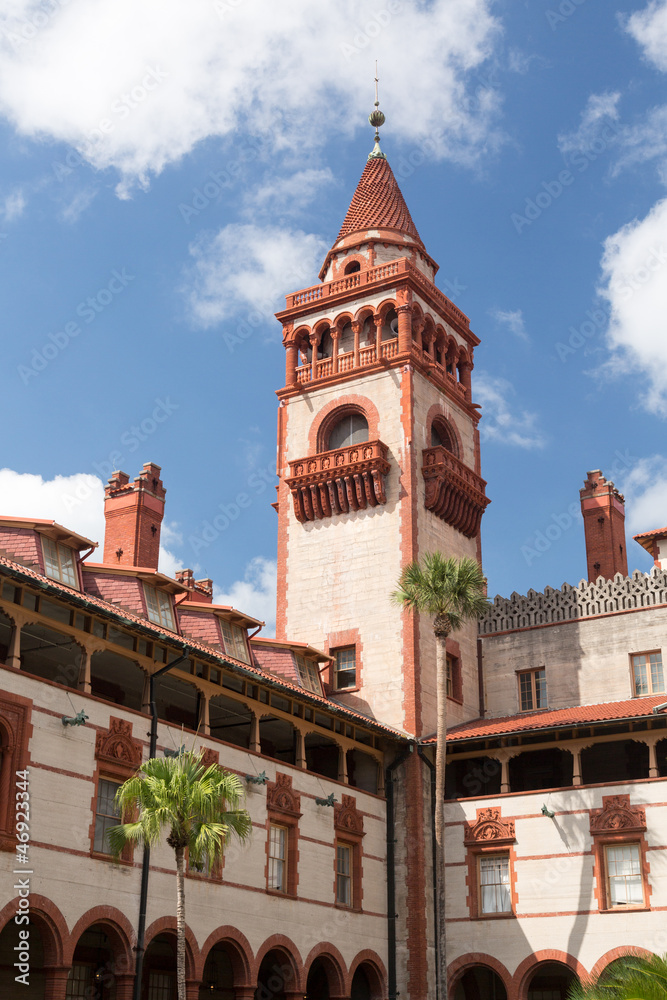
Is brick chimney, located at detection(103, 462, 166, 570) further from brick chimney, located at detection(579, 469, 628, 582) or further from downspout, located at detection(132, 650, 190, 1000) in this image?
brick chimney, located at detection(579, 469, 628, 582)

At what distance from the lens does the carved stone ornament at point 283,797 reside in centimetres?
3341

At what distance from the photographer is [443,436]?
161 ft

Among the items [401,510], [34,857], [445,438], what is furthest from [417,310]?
[34,857]

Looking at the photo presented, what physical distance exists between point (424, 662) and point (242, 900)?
13.4 metres

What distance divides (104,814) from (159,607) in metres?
9.46

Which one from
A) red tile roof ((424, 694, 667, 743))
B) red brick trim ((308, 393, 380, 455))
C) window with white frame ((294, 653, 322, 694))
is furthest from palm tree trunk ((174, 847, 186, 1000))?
red brick trim ((308, 393, 380, 455))

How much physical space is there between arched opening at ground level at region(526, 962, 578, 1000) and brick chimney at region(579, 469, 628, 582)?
622 inches

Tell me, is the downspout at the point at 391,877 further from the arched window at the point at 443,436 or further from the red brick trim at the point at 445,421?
the arched window at the point at 443,436

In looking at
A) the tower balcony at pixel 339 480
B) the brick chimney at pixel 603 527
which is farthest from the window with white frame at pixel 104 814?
the brick chimney at pixel 603 527

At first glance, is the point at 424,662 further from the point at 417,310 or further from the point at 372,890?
the point at 417,310

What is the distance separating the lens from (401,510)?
43906 mm

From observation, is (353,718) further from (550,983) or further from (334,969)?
(550,983)

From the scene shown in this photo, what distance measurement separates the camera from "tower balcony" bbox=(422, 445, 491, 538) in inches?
1763

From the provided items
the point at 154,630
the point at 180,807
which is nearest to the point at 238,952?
the point at 180,807
